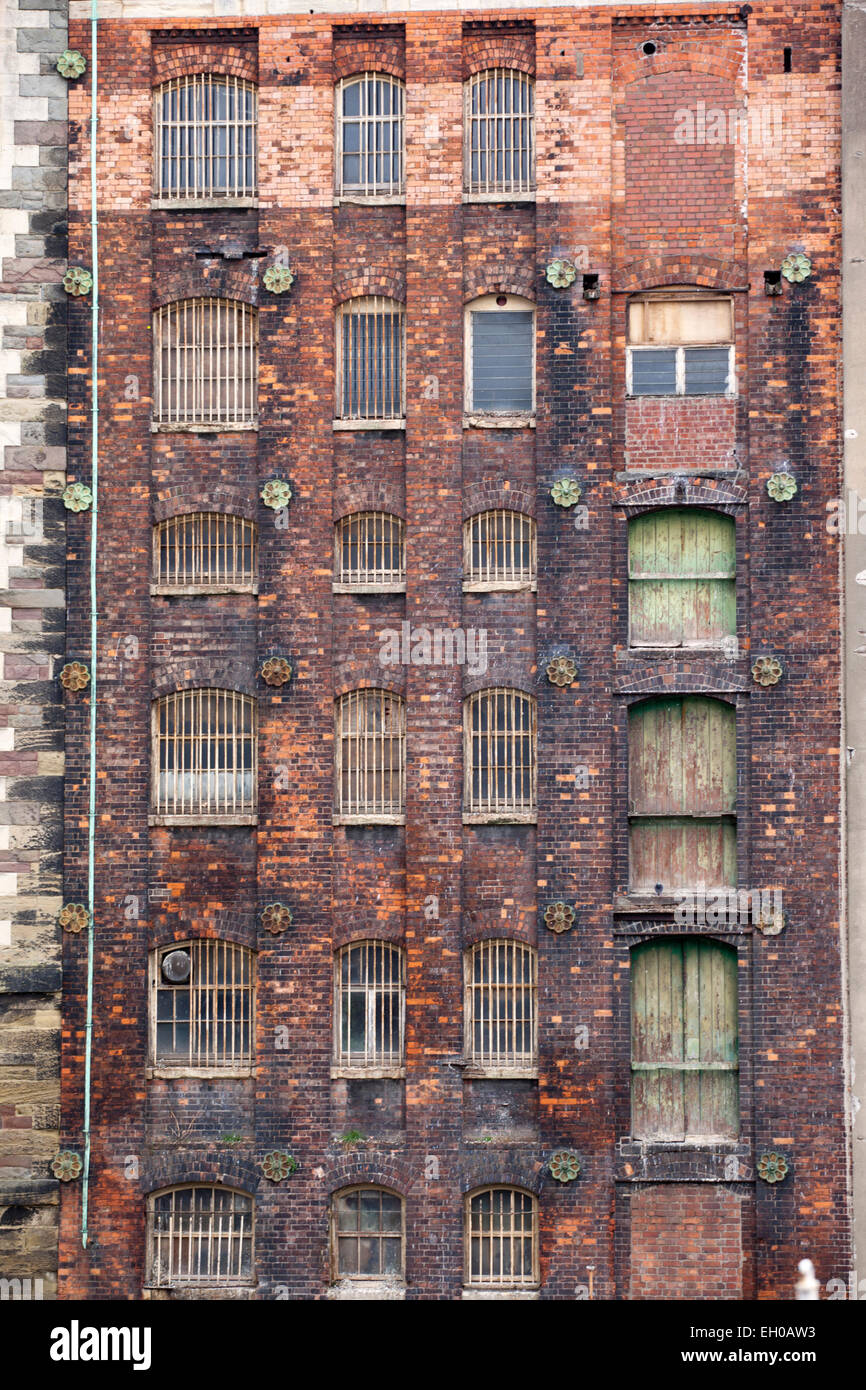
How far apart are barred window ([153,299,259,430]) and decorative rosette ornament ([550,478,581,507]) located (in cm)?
455

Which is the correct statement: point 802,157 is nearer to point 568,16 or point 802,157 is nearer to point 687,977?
point 568,16

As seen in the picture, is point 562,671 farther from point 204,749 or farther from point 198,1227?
point 198,1227

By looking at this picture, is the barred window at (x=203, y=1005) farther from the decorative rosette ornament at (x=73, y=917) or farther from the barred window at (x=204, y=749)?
the barred window at (x=204, y=749)

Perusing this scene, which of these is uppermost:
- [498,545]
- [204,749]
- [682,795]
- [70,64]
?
[70,64]

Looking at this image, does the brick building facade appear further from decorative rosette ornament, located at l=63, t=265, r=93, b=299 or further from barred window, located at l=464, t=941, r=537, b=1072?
decorative rosette ornament, located at l=63, t=265, r=93, b=299

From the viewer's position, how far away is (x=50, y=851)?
21.1m

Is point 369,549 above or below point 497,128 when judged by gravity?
below

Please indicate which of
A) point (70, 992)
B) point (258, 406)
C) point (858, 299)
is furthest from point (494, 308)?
point (70, 992)

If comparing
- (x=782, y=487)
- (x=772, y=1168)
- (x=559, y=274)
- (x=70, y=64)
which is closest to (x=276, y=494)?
(x=559, y=274)

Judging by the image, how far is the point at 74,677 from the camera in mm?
21094

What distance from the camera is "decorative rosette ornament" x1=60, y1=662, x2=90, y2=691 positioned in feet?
69.2

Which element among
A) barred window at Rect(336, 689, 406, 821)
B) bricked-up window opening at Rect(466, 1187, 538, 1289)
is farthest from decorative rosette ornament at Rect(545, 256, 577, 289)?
bricked-up window opening at Rect(466, 1187, 538, 1289)

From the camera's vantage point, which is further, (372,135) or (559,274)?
(372,135)

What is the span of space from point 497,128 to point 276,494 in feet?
20.0
